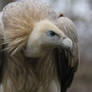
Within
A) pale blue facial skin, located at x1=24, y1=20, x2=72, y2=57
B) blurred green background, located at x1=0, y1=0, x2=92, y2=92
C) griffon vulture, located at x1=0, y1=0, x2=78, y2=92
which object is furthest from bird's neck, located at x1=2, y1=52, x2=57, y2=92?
blurred green background, located at x1=0, y1=0, x2=92, y2=92

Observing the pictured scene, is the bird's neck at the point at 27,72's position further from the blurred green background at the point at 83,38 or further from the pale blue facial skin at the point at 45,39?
the blurred green background at the point at 83,38

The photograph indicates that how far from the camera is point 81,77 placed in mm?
11102

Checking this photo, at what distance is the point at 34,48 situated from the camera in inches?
142

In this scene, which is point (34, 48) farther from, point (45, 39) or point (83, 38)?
point (83, 38)

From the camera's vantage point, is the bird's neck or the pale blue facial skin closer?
the pale blue facial skin

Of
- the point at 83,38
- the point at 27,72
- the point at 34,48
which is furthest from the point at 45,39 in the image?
the point at 83,38

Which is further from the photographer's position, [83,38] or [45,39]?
[83,38]

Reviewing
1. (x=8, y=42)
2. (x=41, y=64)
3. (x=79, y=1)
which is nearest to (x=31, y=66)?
(x=41, y=64)

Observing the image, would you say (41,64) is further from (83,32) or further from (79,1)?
(79,1)

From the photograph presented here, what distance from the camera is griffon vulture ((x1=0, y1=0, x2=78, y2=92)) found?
356 cm

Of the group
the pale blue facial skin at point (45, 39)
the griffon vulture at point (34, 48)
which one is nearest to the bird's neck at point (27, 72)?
the griffon vulture at point (34, 48)

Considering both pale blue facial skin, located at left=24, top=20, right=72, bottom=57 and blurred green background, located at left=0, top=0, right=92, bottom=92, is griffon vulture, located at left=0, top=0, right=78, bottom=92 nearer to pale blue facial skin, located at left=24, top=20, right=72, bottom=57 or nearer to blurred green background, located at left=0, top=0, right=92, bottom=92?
pale blue facial skin, located at left=24, top=20, right=72, bottom=57

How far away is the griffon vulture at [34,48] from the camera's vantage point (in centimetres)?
356

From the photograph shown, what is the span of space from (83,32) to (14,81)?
6.91 meters
